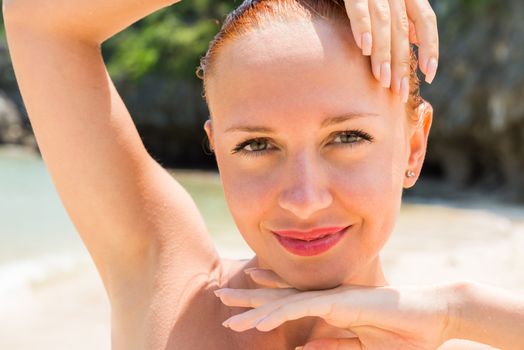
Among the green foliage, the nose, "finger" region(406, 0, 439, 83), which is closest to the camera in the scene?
the nose

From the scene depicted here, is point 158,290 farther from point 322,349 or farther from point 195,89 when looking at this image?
point 195,89

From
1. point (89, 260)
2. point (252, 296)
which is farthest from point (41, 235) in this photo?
point (252, 296)

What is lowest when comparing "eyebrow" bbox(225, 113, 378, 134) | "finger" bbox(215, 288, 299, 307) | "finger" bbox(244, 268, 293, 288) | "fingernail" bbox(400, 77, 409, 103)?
"finger" bbox(215, 288, 299, 307)

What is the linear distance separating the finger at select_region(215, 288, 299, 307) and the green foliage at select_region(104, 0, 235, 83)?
57.5ft

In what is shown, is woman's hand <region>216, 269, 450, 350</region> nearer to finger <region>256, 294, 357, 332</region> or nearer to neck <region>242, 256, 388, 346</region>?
finger <region>256, 294, 357, 332</region>

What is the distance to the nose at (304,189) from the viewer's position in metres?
1.38

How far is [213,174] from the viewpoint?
19.0m

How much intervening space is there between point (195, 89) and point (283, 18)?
714 inches

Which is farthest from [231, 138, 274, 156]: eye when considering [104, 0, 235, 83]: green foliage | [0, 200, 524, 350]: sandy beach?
[104, 0, 235, 83]: green foliage

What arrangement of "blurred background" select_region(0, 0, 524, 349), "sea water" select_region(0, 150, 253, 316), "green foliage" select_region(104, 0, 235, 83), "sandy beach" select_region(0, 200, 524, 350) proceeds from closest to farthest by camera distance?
"sandy beach" select_region(0, 200, 524, 350)
"blurred background" select_region(0, 0, 524, 349)
"sea water" select_region(0, 150, 253, 316)
"green foliage" select_region(104, 0, 235, 83)

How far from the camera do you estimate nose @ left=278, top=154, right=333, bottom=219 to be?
1.38 meters

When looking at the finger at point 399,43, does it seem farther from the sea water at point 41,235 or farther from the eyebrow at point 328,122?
the sea water at point 41,235

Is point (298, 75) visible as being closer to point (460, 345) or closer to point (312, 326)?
point (312, 326)

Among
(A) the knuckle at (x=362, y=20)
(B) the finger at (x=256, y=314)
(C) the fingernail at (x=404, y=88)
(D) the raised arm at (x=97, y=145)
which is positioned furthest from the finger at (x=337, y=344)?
(A) the knuckle at (x=362, y=20)
